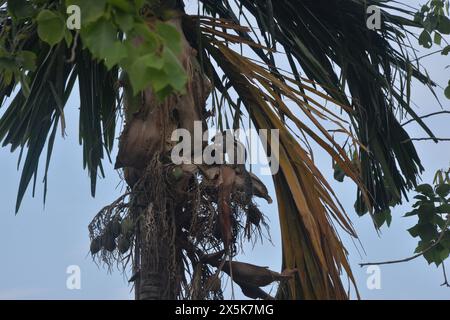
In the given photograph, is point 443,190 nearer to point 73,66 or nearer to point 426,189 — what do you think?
point 426,189

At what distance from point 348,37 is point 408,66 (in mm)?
377

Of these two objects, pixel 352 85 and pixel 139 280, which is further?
pixel 352 85

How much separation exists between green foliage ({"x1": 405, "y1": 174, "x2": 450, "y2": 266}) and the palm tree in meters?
0.21

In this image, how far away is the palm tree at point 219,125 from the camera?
12.3 ft

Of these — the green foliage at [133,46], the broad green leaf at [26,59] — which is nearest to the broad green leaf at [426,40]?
the broad green leaf at [26,59]

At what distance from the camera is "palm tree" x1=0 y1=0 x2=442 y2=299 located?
374 centimetres

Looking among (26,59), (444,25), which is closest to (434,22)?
(444,25)

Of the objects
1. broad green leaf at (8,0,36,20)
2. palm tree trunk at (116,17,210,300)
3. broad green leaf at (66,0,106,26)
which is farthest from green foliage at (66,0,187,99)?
palm tree trunk at (116,17,210,300)

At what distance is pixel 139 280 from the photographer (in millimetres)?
3873

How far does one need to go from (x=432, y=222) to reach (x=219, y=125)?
1.21 m

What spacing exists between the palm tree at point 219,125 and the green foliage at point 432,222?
0.21 meters

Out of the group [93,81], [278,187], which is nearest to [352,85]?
[278,187]

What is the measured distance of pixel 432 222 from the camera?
4.28m
